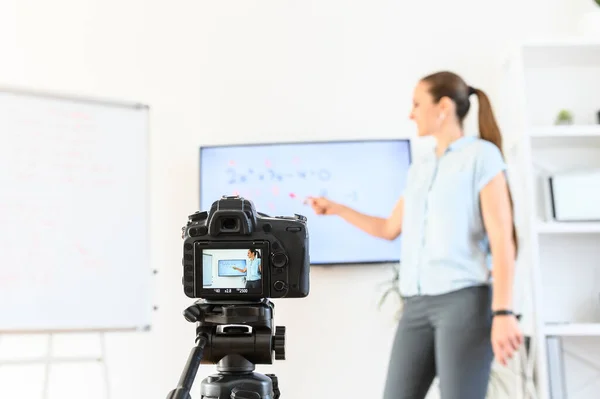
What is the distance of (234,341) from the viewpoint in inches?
36.1

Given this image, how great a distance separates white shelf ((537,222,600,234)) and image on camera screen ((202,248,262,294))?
146 cm

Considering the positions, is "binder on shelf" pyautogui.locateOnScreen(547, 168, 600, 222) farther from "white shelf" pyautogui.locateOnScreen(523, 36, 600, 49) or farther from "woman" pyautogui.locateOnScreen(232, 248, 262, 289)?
"woman" pyautogui.locateOnScreen(232, 248, 262, 289)

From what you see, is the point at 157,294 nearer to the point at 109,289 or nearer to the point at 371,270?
the point at 109,289

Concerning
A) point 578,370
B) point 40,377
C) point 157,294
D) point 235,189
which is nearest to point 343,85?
point 235,189

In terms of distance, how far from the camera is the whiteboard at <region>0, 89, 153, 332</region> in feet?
6.15

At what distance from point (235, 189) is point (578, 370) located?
1.49 meters

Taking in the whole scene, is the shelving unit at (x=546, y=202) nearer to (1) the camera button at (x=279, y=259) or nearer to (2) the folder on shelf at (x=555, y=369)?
(2) the folder on shelf at (x=555, y=369)

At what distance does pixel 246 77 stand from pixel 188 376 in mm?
1886

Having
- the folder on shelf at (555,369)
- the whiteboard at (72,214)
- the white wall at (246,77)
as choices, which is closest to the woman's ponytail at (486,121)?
the folder on shelf at (555,369)

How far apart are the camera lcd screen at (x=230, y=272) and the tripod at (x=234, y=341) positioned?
2cm

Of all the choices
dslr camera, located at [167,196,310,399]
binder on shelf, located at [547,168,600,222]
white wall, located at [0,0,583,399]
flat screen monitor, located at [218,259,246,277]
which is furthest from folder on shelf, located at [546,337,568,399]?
flat screen monitor, located at [218,259,246,277]

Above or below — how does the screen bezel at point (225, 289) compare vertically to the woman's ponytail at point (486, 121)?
below

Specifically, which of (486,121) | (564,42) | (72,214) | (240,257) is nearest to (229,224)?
(240,257)

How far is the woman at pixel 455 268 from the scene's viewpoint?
165 cm
